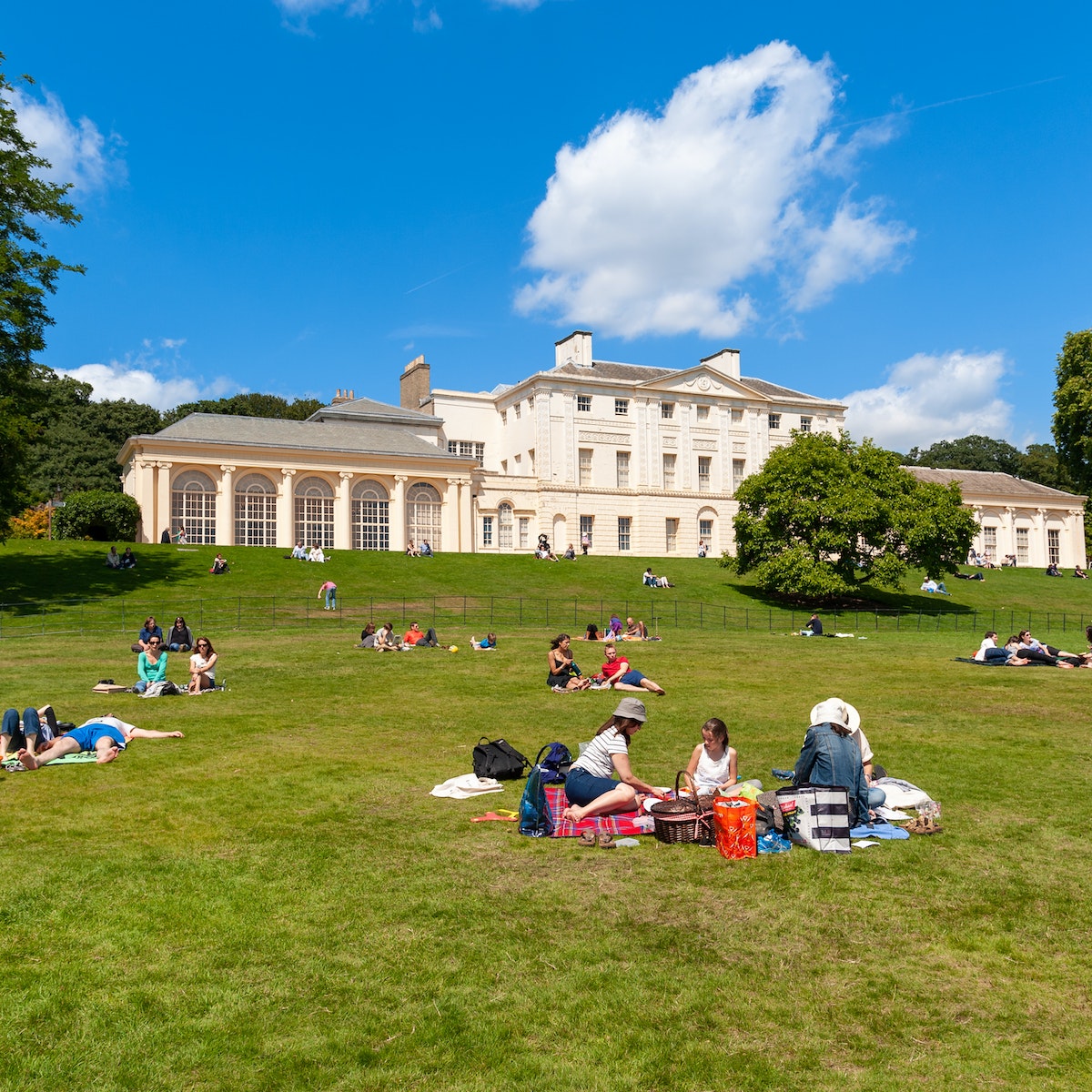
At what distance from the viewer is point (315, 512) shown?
2168 inches

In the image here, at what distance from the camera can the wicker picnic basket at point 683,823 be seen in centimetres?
791

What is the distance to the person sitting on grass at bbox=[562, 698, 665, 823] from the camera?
825cm

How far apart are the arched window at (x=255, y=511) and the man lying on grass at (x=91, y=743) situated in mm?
42763

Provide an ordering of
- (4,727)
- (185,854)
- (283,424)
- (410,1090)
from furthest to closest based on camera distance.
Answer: (283,424)
(4,727)
(185,854)
(410,1090)

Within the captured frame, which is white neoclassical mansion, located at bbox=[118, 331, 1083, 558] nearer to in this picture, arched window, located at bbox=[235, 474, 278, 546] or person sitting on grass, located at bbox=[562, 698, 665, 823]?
arched window, located at bbox=[235, 474, 278, 546]

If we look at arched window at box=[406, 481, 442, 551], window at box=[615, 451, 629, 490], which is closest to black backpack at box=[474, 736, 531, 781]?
arched window at box=[406, 481, 442, 551]

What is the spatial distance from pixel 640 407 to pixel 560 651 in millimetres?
51981

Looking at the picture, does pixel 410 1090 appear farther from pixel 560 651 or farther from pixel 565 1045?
pixel 560 651

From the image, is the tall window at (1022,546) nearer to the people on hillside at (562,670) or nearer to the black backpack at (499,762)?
the people on hillside at (562,670)

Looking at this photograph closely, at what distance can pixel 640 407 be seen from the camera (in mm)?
67375

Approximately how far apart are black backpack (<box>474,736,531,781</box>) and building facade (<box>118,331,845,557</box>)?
4385 cm

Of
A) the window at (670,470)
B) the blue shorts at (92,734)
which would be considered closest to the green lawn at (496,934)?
the blue shorts at (92,734)

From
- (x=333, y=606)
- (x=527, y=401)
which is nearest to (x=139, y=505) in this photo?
(x=333, y=606)

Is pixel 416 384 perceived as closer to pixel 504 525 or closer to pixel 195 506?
pixel 504 525
